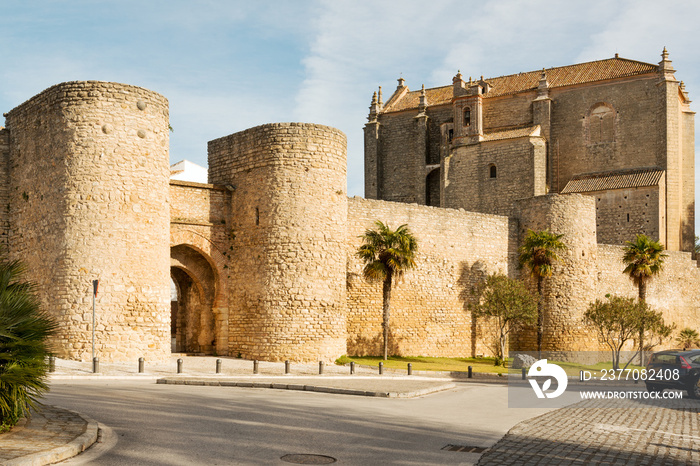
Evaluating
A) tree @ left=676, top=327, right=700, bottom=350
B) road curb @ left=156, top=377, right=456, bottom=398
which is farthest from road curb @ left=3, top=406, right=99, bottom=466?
tree @ left=676, top=327, right=700, bottom=350

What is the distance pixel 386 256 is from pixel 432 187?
1132 inches

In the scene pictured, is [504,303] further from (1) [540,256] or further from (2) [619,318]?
(2) [619,318]

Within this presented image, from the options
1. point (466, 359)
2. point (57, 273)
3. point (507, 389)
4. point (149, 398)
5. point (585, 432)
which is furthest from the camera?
point (466, 359)

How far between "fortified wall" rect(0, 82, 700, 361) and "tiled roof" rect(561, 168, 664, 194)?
17.2 meters

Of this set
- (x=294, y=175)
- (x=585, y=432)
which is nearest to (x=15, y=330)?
(x=585, y=432)

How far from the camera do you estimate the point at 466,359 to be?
31.1m

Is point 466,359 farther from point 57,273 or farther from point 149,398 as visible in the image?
point 149,398

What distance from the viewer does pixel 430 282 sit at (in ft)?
101

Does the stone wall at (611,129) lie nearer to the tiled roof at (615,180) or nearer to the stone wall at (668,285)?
the tiled roof at (615,180)

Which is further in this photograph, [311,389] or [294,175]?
[294,175]

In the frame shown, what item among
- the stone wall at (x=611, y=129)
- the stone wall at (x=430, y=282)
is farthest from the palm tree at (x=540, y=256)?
the stone wall at (x=611, y=129)

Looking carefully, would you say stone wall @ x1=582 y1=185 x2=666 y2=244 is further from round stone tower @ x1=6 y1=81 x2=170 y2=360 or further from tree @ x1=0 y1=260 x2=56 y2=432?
tree @ x1=0 y1=260 x2=56 y2=432

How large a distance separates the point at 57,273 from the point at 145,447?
45.3ft

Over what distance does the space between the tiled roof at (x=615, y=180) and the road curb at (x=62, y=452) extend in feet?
139
